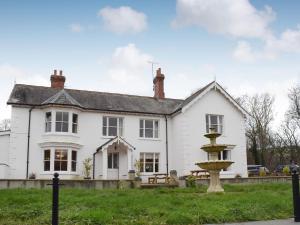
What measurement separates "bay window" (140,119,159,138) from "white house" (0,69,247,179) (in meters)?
0.09

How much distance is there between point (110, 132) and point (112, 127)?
44 cm

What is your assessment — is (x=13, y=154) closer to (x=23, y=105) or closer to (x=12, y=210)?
(x=23, y=105)

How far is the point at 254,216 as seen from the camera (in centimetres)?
1164

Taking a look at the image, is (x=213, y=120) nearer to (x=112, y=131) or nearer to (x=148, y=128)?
(x=148, y=128)

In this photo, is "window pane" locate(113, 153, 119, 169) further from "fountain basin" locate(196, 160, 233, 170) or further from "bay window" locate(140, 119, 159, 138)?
"fountain basin" locate(196, 160, 233, 170)

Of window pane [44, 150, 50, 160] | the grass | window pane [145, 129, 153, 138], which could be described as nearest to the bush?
the grass

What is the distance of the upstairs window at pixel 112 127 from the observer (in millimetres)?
31047

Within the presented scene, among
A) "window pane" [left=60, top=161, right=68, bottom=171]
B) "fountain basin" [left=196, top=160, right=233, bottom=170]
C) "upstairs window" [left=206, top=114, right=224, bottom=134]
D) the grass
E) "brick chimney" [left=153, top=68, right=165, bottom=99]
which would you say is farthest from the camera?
"brick chimney" [left=153, top=68, right=165, bottom=99]

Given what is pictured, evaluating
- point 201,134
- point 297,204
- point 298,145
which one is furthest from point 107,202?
point 298,145

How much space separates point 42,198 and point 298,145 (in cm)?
4800

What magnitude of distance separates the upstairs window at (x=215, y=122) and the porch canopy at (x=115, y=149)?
23.4ft

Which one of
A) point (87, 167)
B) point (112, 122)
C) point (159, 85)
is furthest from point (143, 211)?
point (159, 85)

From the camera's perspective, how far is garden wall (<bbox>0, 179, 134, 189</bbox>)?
70.3ft

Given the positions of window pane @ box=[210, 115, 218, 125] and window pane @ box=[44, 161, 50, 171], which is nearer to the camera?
window pane @ box=[44, 161, 50, 171]
